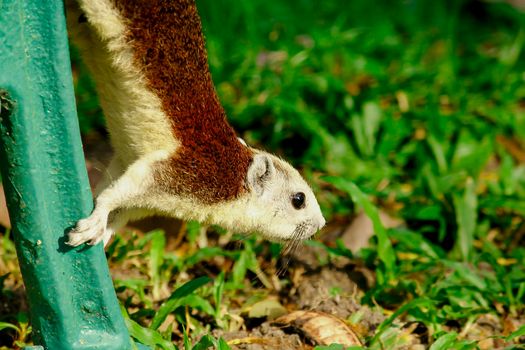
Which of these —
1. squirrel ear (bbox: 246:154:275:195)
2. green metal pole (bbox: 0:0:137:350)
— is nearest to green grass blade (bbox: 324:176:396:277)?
squirrel ear (bbox: 246:154:275:195)

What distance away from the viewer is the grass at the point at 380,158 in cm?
411

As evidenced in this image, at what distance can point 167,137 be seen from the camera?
3.42 meters

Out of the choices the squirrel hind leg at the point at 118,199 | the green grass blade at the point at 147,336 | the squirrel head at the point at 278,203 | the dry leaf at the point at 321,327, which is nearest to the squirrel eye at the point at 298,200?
the squirrel head at the point at 278,203

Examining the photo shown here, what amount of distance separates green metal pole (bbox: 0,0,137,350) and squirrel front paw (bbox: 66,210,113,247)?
4cm

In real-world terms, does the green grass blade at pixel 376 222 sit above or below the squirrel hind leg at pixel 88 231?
below

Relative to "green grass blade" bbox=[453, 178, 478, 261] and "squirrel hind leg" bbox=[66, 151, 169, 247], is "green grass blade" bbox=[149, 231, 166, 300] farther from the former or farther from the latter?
"green grass blade" bbox=[453, 178, 478, 261]

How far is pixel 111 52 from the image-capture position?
326 centimetres

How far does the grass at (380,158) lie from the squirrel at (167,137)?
48 centimetres

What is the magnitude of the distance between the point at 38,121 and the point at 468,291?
7.80 feet

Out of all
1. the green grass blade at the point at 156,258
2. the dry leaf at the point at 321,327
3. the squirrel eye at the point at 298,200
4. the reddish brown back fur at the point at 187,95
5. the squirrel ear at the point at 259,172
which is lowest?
the dry leaf at the point at 321,327

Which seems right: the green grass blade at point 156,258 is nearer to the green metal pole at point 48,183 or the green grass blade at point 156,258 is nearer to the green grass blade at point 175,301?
the green grass blade at point 175,301

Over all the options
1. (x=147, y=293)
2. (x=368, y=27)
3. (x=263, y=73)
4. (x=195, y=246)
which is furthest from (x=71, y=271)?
(x=368, y=27)

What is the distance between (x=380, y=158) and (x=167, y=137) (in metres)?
2.28

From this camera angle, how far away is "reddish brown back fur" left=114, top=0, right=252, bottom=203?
322cm
